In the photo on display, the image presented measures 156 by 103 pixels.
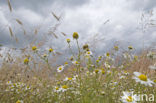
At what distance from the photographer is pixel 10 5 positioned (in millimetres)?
2191

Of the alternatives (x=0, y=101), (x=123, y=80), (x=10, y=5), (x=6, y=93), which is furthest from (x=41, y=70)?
(x=123, y=80)

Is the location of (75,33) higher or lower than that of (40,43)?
lower

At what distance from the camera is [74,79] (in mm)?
1938

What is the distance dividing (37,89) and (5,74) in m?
0.91

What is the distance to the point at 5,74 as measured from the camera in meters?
2.74

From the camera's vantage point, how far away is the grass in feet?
5.13

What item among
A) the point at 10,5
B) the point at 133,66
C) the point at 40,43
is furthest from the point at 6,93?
the point at 133,66

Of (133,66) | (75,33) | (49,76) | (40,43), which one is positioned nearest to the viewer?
(75,33)

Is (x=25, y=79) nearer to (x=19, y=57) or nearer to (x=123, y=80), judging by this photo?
(x=19, y=57)

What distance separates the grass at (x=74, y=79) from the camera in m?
1.56

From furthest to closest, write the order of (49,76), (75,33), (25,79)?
(49,76), (25,79), (75,33)

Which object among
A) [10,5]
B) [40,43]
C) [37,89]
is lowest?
[37,89]

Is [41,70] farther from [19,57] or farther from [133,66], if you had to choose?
[133,66]

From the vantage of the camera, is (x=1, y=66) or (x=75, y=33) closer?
(x=75, y=33)
